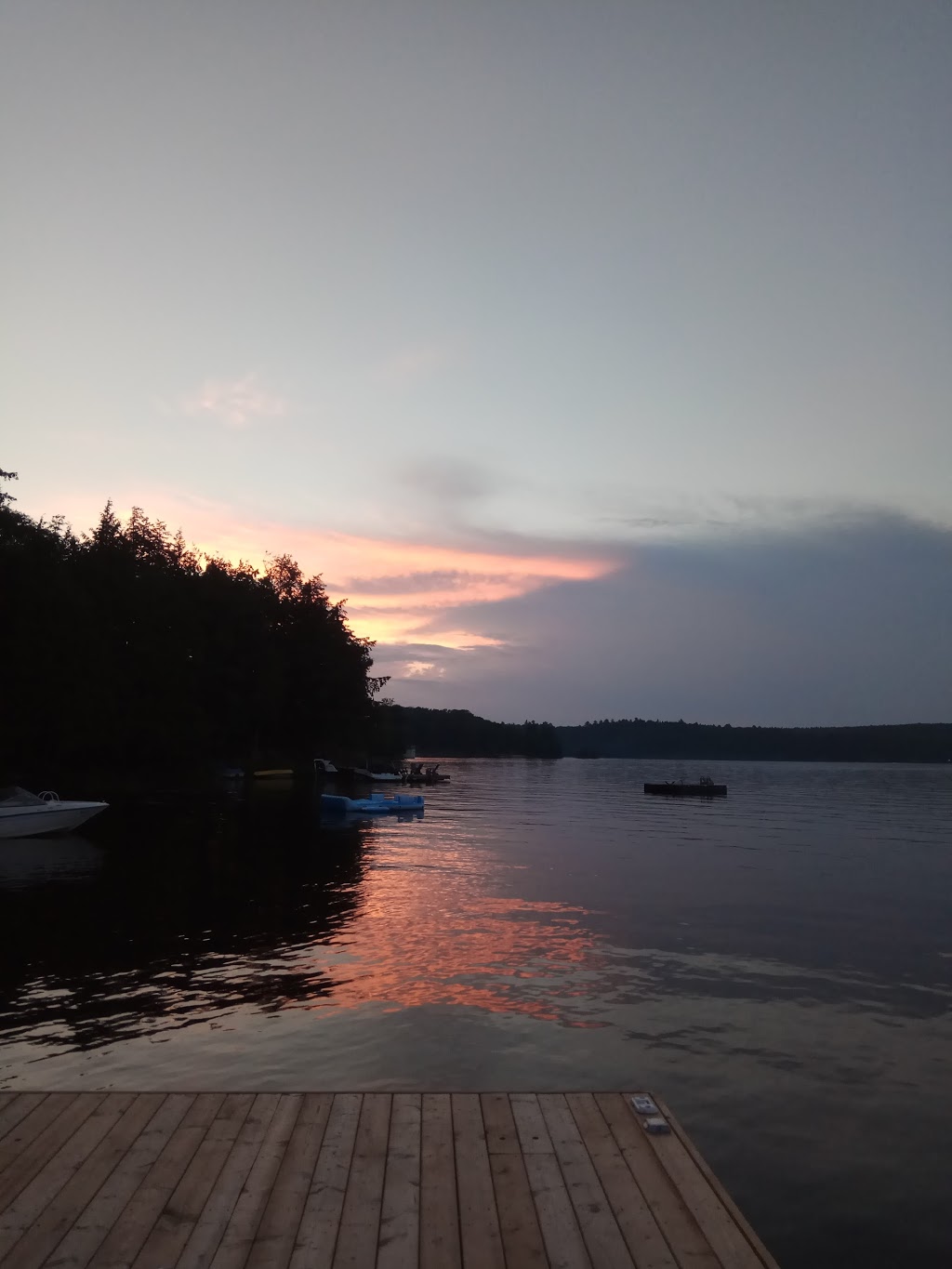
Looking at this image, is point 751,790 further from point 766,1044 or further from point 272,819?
point 766,1044

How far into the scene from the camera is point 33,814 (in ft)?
136

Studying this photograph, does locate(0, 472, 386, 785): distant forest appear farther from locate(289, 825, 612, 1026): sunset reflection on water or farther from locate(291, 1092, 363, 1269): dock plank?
locate(291, 1092, 363, 1269): dock plank

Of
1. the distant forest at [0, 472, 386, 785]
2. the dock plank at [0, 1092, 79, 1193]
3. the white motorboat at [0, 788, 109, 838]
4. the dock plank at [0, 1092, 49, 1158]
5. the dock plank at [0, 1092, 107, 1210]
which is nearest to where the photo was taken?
the dock plank at [0, 1092, 107, 1210]

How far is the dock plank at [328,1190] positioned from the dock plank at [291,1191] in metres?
0.05

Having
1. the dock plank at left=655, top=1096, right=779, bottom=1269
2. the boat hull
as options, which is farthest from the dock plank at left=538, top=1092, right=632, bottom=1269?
the boat hull

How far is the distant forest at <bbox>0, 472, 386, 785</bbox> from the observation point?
184 feet

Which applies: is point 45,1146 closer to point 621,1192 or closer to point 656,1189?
point 621,1192

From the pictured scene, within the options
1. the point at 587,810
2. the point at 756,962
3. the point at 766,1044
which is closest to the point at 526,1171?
the point at 766,1044

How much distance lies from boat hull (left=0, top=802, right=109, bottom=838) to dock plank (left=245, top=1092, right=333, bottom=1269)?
1451 inches

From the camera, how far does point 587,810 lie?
7756 cm

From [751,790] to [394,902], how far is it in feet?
339

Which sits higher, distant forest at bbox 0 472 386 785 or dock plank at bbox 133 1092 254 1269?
distant forest at bbox 0 472 386 785

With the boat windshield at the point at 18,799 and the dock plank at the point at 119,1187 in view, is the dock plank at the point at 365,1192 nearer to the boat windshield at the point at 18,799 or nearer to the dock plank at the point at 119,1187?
the dock plank at the point at 119,1187

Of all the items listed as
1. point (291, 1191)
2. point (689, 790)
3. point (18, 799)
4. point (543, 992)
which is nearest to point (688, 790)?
point (689, 790)
